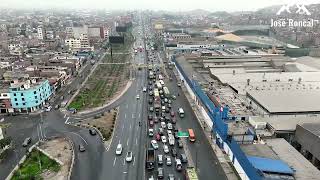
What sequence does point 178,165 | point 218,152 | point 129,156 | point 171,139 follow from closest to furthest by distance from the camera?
point 178,165, point 129,156, point 218,152, point 171,139

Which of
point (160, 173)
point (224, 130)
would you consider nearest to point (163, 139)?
point (224, 130)

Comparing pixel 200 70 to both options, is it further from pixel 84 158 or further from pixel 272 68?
pixel 84 158

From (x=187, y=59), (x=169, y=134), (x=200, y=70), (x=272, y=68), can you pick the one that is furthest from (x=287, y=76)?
(x=169, y=134)

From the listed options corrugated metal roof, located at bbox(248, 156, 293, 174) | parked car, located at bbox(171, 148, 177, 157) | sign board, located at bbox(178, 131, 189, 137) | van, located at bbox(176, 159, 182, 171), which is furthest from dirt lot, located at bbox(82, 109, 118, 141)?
corrugated metal roof, located at bbox(248, 156, 293, 174)

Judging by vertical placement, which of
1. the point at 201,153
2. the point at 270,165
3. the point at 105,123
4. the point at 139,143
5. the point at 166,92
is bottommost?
the point at 201,153

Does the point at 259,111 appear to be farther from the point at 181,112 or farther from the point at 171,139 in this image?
the point at 171,139

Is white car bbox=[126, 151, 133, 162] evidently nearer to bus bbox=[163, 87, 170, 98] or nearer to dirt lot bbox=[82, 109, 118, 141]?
dirt lot bbox=[82, 109, 118, 141]
